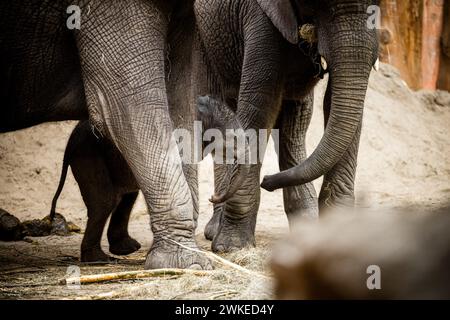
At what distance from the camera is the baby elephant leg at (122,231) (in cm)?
601

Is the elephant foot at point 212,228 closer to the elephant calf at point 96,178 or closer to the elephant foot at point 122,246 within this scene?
the elephant foot at point 122,246

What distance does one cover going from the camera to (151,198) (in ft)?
14.3

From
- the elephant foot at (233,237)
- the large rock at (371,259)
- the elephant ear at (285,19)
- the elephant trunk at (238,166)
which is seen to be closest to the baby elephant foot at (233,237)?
the elephant foot at (233,237)

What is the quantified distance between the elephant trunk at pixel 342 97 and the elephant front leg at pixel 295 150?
126 cm

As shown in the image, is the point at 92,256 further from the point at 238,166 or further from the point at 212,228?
the point at 212,228

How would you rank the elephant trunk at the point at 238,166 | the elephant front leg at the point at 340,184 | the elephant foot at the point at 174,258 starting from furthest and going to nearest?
the elephant front leg at the point at 340,184 < the elephant trunk at the point at 238,166 < the elephant foot at the point at 174,258

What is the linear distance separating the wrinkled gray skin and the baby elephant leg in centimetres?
68

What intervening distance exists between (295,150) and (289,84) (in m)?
0.69

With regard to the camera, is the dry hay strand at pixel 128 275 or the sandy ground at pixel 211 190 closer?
the sandy ground at pixel 211 190

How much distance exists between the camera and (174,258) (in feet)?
14.2

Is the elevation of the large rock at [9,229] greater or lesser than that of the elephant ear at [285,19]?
lesser

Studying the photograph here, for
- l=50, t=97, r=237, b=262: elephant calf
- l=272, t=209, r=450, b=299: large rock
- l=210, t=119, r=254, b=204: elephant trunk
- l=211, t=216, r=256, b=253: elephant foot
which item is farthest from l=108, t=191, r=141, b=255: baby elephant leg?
l=272, t=209, r=450, b=299: large rock

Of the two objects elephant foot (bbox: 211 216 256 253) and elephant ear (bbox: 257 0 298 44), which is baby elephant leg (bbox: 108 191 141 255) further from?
elephant ear (bbox: 257 0 298 44)

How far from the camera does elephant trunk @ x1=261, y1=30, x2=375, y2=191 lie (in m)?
4.87
